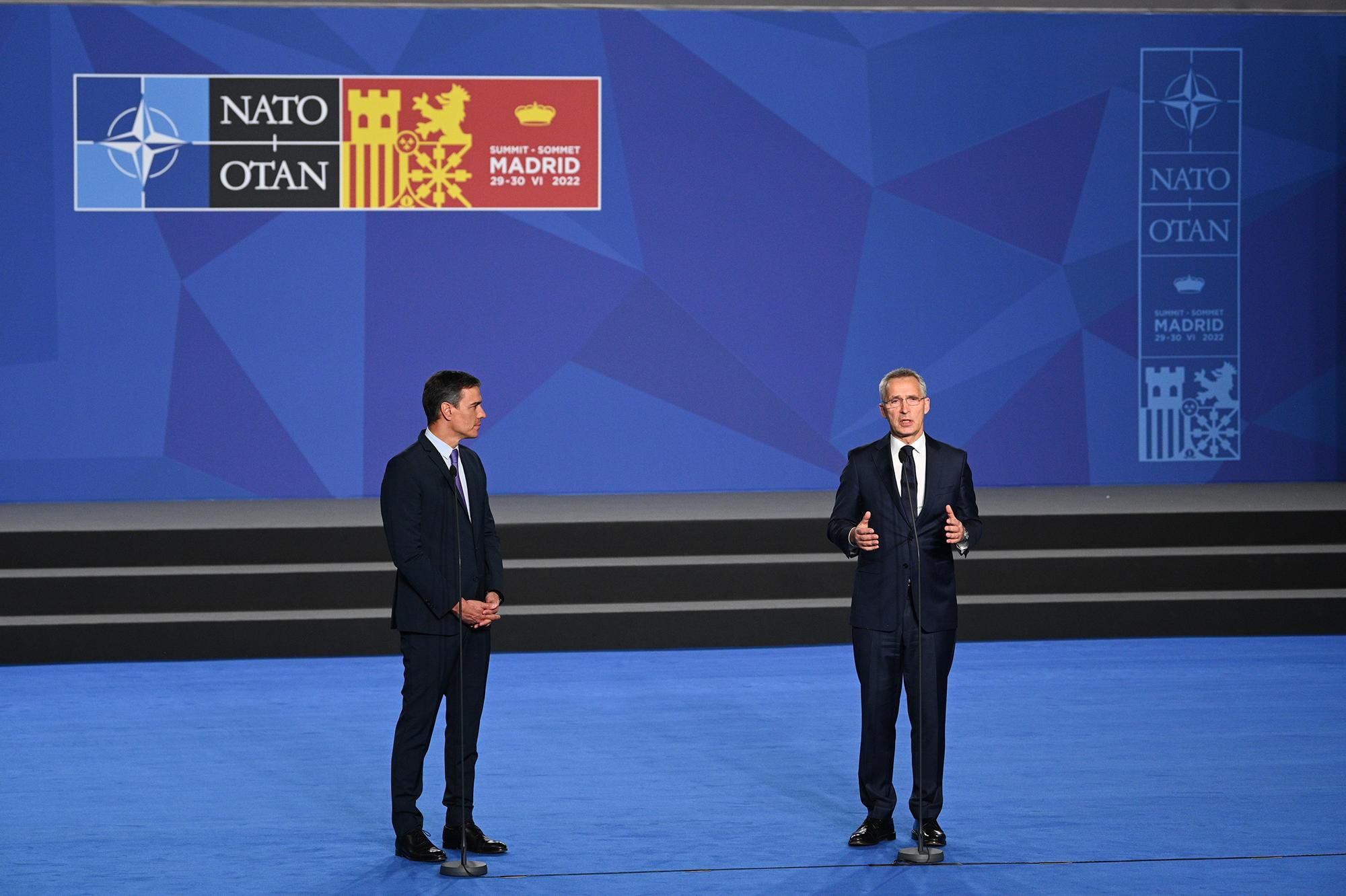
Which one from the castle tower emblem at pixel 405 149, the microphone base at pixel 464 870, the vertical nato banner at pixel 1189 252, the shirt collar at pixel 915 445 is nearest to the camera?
the microphone base at pixel 464 870

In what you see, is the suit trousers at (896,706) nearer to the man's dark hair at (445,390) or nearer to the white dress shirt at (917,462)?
the white dress shirt at (917,462)

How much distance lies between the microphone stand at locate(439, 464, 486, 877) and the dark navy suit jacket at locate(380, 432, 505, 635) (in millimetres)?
12

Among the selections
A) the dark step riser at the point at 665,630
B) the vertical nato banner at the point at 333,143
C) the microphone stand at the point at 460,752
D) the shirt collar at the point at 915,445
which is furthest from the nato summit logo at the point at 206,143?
the shirt collar at the point at 915,445

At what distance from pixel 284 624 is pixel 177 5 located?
352cm

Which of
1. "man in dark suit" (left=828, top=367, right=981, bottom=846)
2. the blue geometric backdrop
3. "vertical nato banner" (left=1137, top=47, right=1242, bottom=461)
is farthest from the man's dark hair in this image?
"vertical nato banner" (left=1137, top=47, right=1242, bottom=461)

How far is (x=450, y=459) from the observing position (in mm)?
3814

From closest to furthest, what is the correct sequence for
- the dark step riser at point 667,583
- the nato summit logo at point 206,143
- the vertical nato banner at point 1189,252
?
the dark step riser at point 667,583, the nato summit logo at point 206,143, the vertical nato banner at point 1189,252

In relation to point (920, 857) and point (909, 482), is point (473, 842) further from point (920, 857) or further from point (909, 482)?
point (909, 482)

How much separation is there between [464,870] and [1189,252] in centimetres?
615

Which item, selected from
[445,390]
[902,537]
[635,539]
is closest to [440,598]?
[445,390]

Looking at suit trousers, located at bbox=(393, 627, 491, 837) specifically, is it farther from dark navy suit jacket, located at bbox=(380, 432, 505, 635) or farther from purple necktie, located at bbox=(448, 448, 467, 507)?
purple necktie, located at bbox=(448, 448, 467, 507)

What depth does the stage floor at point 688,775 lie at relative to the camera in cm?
366

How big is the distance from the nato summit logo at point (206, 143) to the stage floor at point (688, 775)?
2845 millimetres

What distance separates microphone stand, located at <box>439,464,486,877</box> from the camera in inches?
143
